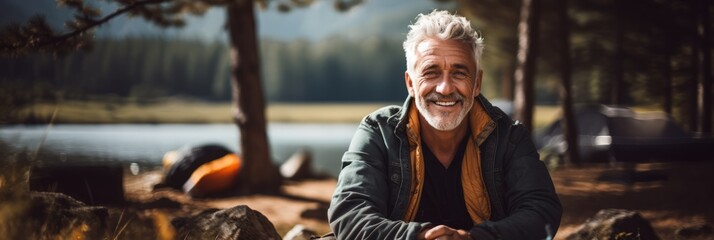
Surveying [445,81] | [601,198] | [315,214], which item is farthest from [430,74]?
[601,198]

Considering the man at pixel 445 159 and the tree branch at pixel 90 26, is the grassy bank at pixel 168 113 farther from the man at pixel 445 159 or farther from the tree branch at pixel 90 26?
the man at pixel 445 159

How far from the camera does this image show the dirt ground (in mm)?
7234

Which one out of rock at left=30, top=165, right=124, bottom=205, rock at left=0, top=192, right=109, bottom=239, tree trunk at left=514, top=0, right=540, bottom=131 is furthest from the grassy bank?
rock at left=0, top=192, right=109, bottom=239

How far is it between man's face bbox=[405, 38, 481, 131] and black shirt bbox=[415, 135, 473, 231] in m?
0.19

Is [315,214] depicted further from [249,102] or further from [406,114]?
[406,114]

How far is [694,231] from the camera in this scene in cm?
595

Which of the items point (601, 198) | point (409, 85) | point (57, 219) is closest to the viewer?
point (409, 85)

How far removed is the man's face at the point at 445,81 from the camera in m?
2.95

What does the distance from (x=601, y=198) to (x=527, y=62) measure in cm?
401

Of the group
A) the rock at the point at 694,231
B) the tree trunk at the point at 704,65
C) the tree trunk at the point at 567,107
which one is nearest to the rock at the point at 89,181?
the rock at the point at 694,231

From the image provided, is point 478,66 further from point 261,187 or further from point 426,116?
point 261,187

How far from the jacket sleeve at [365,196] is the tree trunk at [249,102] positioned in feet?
25.9

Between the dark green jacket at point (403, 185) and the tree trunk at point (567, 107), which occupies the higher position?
the dark green jacket at point (403, 185)

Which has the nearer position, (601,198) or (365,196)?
(365,196)
